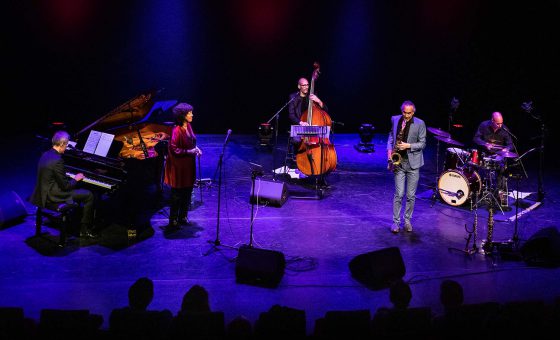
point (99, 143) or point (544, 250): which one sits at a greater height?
point (99, 143)

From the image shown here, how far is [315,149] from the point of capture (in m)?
9.83

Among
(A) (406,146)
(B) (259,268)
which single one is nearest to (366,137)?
(A) (406,146)

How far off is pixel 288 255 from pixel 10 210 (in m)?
4.13

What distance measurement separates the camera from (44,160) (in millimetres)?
7270

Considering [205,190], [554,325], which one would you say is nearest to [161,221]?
[205,190]

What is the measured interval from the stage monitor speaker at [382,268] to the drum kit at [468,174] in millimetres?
3125

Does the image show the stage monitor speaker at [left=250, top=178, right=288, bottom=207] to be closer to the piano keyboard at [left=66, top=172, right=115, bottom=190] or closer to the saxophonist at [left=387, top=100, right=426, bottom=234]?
the saxophonist at [left=387, top=100, right=426, bottom=234]

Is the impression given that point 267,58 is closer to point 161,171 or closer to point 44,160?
point 161,171

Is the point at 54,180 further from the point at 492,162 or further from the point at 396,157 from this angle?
the point at 492,162

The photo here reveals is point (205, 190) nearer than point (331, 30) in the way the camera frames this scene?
Yes

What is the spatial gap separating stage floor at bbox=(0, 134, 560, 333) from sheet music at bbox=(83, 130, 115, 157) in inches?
37.6

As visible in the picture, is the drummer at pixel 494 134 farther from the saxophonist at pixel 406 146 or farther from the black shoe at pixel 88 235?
the black shoe at pixel 88 235

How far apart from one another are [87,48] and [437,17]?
9.13 m

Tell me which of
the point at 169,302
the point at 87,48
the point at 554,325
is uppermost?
the point at 87,48
